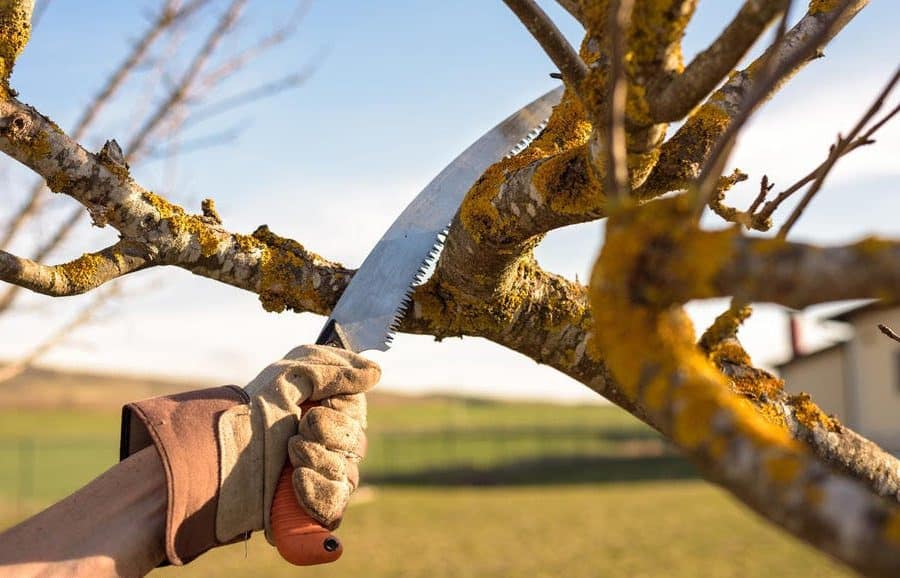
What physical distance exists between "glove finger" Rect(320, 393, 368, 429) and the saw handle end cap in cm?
20

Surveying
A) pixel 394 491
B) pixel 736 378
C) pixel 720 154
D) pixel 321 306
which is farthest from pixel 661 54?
pixel 394 491

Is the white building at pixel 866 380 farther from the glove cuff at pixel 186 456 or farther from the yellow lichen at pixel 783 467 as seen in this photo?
the yellow lichen at pixel 783 467

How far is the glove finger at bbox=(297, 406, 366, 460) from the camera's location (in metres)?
2.39

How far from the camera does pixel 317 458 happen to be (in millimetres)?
2359

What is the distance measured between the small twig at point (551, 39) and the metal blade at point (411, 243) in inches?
43.8

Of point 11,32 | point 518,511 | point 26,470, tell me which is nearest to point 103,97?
point 11,32

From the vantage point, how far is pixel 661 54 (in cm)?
181

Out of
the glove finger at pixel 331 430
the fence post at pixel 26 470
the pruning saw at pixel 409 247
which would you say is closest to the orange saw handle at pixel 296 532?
the glove finger at pixel 331 430

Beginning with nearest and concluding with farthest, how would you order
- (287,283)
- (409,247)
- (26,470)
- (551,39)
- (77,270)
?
1. (551,39)
2. (77,270)
3. (287,283)
4. (409,247)
5. (26,470)

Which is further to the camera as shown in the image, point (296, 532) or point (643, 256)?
point (296, 532)

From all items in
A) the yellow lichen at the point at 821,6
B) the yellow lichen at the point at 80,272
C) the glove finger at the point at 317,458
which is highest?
the yellow lichen at the point at 821,6

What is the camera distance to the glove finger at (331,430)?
2.39 metres

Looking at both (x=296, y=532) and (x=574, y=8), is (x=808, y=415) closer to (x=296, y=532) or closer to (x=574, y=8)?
(x=574, y=8)

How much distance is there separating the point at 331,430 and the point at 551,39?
45.0 inches
